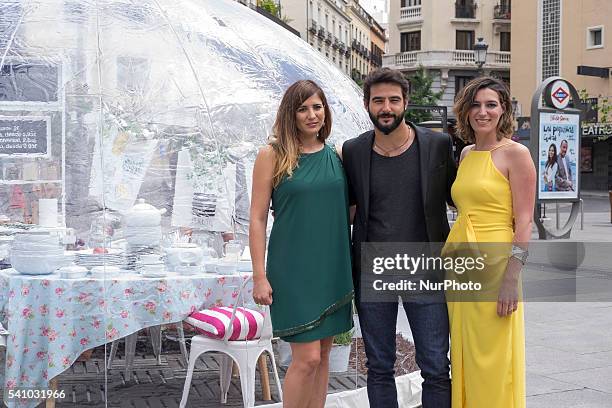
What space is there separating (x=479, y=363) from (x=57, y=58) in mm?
3130

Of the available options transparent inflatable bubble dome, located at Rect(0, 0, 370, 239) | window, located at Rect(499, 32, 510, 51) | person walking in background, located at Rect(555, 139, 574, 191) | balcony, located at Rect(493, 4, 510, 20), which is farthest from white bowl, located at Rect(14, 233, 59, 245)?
window, located at Rect(499, 32, 510, 51)

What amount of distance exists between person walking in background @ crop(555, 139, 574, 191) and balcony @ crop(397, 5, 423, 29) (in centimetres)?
3636

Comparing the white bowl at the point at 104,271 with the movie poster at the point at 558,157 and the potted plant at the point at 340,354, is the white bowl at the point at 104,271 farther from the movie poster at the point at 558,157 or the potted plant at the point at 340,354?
the movie poster at the point at 558,157

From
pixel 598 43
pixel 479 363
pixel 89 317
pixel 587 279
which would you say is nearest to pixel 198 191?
pixel 89 317

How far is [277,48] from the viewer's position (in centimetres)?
621

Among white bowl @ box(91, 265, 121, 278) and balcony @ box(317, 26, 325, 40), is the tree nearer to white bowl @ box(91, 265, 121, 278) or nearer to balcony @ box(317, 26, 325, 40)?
balcony @ box(317, 26, 325, 40)

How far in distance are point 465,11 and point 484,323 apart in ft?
158

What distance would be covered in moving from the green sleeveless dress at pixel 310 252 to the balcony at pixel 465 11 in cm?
4773

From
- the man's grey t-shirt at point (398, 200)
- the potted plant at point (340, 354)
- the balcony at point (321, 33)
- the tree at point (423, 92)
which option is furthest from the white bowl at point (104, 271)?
the balcony at point (321, 33)

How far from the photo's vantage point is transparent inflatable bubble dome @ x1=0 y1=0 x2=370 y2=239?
495 centimetres

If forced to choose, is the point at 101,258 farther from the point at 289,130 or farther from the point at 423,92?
the point at 423,92

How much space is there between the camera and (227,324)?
4.43 m

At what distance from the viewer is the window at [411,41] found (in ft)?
163

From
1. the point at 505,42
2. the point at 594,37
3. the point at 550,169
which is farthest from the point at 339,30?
the point at 550,169
